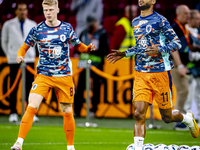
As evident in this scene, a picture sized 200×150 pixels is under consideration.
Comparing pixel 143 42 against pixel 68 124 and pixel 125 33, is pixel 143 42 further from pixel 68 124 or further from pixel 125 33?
pixel 125 33

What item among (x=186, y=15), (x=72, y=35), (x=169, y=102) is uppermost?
(x=186, y=15)

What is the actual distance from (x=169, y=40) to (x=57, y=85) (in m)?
1.73

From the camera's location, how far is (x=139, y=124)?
5.32m

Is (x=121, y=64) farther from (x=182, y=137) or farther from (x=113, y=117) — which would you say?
(x=182, y=137)

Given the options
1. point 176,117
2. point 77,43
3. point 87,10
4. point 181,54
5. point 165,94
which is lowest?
point 176,117

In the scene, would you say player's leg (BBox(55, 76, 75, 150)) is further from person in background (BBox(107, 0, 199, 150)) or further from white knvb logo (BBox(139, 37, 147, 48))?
white knvb logo (BBox(139, 37, 147, 48))

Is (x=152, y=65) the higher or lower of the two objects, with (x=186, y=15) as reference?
lower

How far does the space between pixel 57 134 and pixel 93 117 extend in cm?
276

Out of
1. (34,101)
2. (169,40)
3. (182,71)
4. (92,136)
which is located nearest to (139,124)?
(169,40)

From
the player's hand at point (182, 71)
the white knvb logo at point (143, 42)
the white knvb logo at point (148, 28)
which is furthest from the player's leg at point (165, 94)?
the player's hand at point (182, 71)

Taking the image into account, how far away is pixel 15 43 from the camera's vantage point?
10.1 metres

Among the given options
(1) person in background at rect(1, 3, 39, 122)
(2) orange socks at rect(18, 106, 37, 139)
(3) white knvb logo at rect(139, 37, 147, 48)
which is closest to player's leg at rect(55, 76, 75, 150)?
(2) orange socks at rect(18, 106, 37, 139)

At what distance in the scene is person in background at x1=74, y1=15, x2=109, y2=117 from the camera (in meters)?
10.7

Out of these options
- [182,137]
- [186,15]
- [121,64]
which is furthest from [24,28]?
[182,137]
